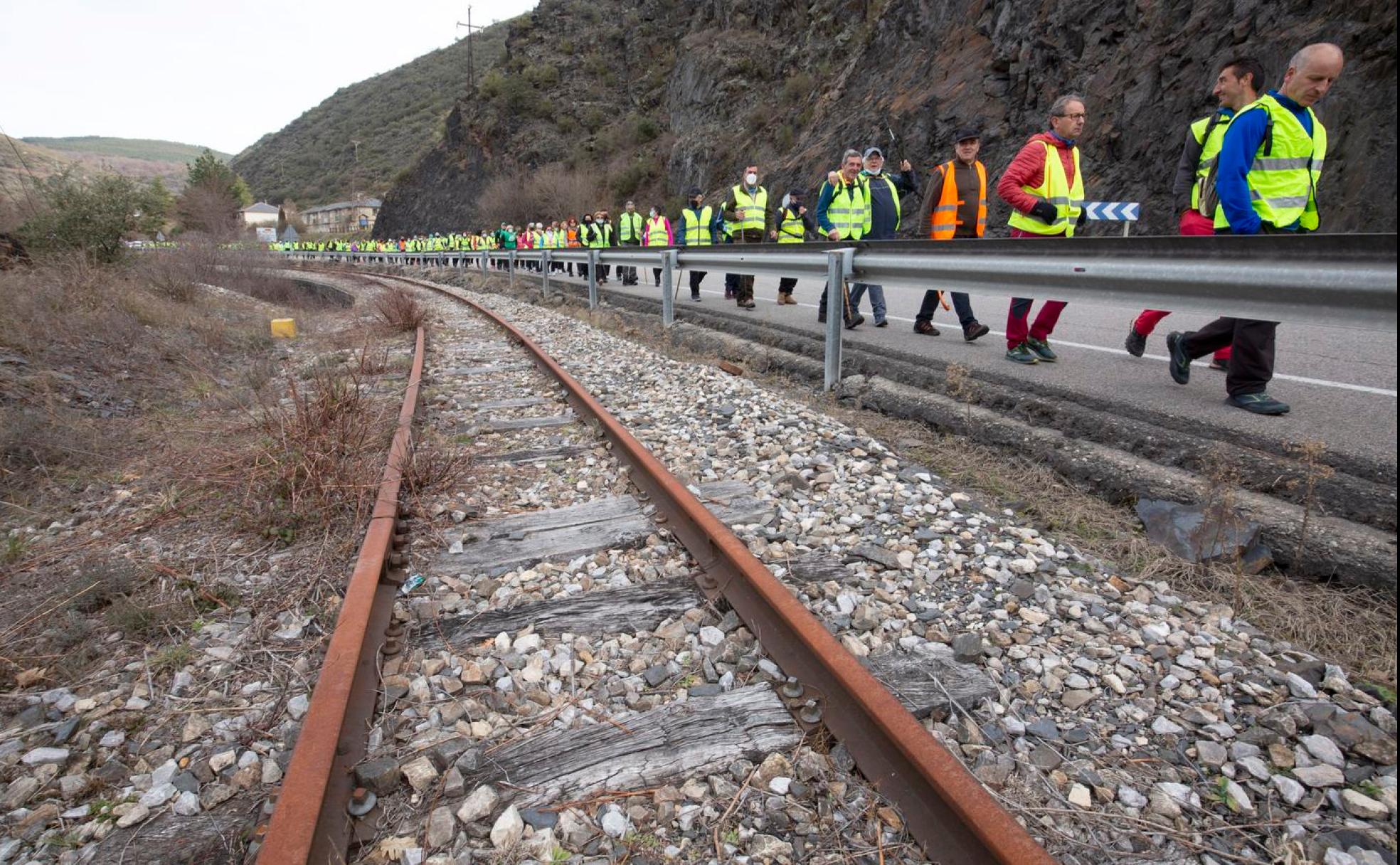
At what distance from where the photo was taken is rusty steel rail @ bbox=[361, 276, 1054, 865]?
1603 millimetres

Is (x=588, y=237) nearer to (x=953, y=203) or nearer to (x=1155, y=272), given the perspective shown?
(x=953, y=203)

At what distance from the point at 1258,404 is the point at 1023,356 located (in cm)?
170

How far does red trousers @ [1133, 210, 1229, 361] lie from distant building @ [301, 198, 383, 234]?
103 meters

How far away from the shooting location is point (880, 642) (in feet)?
8.37

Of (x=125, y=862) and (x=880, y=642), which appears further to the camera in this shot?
(x=880, y=642)

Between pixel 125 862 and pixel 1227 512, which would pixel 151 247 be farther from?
pixel 1227 512

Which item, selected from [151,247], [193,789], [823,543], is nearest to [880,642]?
[823,543]

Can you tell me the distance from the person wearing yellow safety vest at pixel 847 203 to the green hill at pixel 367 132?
11469 centimetres

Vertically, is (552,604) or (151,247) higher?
(151,247)

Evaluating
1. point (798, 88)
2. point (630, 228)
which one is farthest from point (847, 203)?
point (798, 88)

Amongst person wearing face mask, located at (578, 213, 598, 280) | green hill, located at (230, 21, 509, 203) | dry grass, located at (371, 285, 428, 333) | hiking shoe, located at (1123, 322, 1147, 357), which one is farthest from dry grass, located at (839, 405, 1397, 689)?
green hill, located at (230, 21, 509, 203)

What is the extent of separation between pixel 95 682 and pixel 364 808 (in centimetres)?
134

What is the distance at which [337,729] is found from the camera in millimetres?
1945

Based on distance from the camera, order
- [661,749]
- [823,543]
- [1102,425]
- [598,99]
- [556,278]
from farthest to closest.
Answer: [598,99] → [556,278] → [1102,425] → [823,543] → [661,749]
